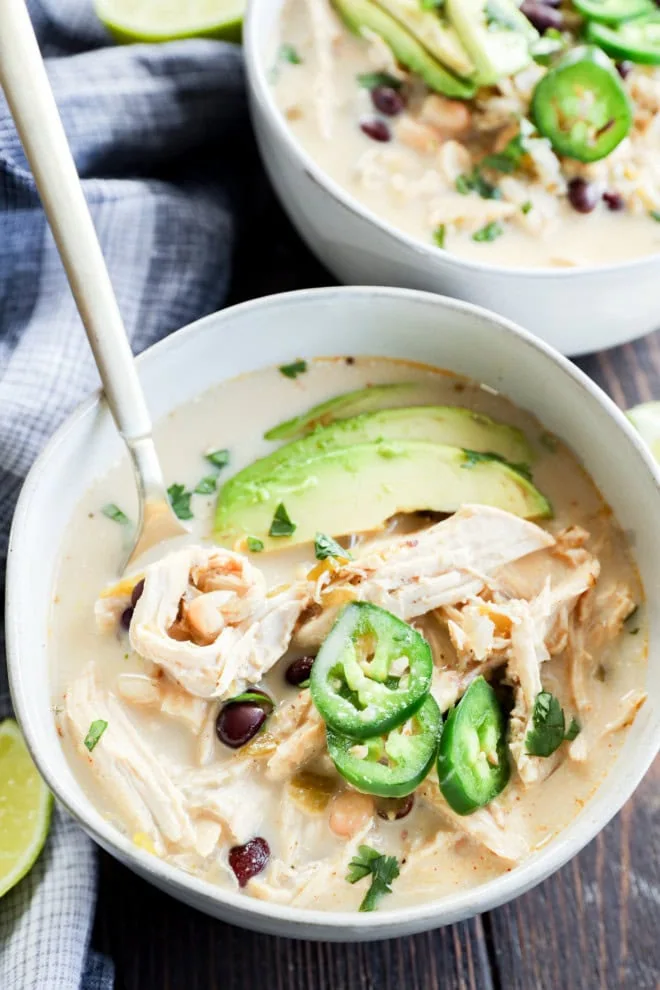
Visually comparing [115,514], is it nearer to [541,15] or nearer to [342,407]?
[342,407]

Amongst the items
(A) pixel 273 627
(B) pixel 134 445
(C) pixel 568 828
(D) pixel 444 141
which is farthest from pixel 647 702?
(D) pixel 444 141

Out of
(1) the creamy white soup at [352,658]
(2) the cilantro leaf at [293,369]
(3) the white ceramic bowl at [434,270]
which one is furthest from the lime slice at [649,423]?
(2) the cilantro leaf at [293,369]

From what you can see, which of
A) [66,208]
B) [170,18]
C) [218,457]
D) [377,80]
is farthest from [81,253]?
[170,18]

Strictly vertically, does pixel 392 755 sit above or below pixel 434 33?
below

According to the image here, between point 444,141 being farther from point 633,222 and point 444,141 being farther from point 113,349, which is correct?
point 113,349

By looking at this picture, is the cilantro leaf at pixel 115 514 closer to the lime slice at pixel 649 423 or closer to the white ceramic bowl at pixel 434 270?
the white ceramic bowl at pixel 434 270

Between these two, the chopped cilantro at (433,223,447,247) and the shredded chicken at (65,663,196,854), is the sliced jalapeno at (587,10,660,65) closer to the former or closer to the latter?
the chopped cilantro at (433,223,447,247)
